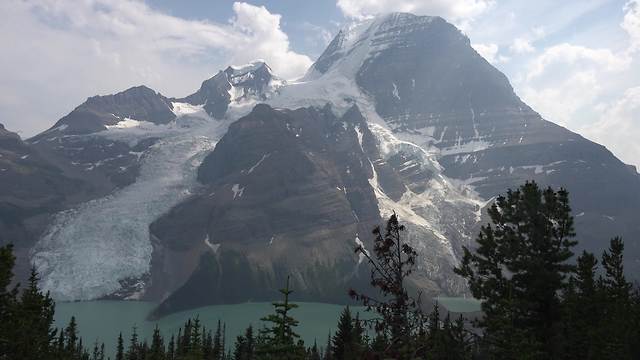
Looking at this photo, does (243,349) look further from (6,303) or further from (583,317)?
(6,303)

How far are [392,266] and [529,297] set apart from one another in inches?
918

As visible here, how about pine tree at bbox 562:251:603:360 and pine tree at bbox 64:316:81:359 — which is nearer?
pine tree at bbox 562:251:603:360

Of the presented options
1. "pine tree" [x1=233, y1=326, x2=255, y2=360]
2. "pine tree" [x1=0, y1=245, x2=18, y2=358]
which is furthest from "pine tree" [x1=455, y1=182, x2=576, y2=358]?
"pine tree" [x1=233, y1=326, x2=255, y2=360]

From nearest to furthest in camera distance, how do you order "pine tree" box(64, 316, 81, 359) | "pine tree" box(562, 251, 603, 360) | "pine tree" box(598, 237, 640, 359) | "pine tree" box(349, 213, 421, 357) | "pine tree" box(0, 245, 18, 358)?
"pine tree" box(349, 213, 421, 357), "pine tree" box(0, 245, 18, 358), "pine tree" box(598, 237, 640, 359), "pine tree" box(562, 251, 603, 360), "pine tree" box(64, 316, 81, 359)

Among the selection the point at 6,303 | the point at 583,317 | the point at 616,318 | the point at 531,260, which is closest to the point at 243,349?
the point at 583,317

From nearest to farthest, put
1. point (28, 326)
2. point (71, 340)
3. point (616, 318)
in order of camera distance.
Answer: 1. point (28, 326)
2. point (616, 318)
3. point (71, 340)

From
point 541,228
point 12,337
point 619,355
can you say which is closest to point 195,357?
point 12,337

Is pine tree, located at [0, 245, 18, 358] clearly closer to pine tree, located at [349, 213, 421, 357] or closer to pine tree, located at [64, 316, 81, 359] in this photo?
pine tree, located at [349, 213, 421, 357]

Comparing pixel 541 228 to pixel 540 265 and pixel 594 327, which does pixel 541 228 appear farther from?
pixel 594 327

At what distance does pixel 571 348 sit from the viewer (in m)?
37.7

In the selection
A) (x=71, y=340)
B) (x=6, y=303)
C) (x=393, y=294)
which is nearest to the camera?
(x=393, y=294)

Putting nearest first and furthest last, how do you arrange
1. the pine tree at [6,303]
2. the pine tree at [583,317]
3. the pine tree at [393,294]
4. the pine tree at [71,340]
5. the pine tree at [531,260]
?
Result: the pine tree at [393,294] < the pine tree at [6,303] < the pine tree at [531,260] < the pine tree at [583,317] < the pine tree at [71,340]

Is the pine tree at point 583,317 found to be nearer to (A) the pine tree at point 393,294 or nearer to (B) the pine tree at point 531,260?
(B) the pine tree at point 531,260

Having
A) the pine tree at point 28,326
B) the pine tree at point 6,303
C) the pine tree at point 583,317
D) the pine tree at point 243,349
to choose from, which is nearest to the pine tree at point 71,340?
the pine tree at point 243,349
